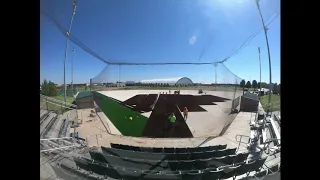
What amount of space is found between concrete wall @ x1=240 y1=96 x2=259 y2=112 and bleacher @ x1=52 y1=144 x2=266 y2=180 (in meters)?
0.28

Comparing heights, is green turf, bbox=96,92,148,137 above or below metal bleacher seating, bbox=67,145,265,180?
above

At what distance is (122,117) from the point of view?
54.4 inches

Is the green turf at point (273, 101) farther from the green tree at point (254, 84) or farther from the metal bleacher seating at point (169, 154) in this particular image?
the metal bleacher seating at point (169, 154)

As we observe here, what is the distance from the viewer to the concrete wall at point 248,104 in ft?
4.37

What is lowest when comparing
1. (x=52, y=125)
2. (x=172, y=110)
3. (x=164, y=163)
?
(x=164, y=163)

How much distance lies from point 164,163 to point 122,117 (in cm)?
39

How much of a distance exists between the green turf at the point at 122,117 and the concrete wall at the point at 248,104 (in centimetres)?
62

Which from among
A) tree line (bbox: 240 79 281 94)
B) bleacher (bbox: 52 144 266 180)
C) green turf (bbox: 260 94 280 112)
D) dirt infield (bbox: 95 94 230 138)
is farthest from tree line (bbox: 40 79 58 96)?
green turf (bbox: 260 94 280 112)

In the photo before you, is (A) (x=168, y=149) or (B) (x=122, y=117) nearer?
(A) (x=168, y=149)

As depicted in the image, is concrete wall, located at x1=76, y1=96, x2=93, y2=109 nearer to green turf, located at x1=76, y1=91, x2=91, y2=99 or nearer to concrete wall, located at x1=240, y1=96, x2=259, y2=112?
green turf, located at x1=76, y1=91, x2=91, y2=99

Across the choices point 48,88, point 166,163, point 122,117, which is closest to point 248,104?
point 166,163

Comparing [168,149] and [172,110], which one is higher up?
[172,110]

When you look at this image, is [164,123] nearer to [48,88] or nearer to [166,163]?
[166,163]

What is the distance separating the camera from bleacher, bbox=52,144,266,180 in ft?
3.97
